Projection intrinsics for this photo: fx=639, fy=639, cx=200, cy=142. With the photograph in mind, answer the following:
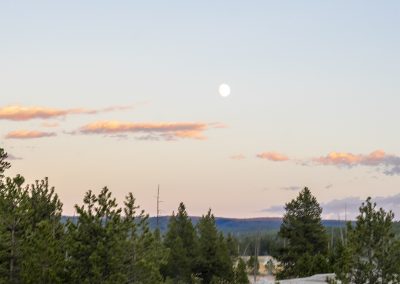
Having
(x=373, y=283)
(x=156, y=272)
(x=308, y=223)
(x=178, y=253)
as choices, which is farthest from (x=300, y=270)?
(x=373, y=283)

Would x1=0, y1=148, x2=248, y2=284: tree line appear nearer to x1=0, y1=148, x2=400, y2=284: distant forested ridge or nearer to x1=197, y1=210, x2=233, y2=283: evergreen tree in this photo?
x1=0, y1=148, x2=400, y2=284: distant forested ridge

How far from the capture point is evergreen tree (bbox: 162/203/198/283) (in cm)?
5525

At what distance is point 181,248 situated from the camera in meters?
55.6

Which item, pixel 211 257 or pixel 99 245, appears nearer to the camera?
pixel 99 245

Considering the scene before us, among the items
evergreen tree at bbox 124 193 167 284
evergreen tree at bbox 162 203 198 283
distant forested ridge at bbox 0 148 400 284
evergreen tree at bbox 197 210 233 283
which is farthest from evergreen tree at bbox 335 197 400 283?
evergreen tree at bbox 197 210 233 283

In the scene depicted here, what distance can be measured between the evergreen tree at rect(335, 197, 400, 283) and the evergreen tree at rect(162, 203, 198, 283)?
32.7 m

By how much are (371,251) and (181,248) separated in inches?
1408

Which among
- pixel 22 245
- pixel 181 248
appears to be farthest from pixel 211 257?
pixel 22 245

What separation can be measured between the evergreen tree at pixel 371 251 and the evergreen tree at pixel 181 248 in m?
32.7

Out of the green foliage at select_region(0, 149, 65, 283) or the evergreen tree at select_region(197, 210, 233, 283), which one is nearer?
the green foliage at select_region(0, 149, 65, 283)

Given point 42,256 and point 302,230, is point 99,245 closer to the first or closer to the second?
point 42,256

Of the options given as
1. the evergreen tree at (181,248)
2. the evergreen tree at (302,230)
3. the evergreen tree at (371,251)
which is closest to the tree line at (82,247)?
the evergreen tree at (371,251)

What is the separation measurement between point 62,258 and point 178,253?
2999 cm

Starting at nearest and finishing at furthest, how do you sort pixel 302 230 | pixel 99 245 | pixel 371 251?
pixel 371 251 < pixel 99 245 < pixel 302 230
